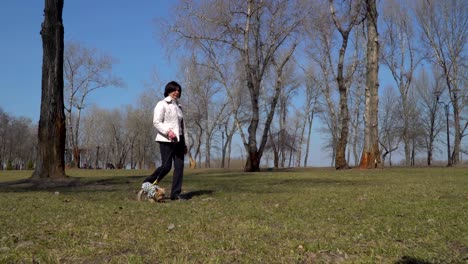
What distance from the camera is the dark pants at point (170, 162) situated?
6887 mm

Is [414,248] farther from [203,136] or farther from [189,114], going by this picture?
[203,136]

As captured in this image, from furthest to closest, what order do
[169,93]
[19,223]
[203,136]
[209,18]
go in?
[203,136] → [209,18] → [169,93] → [19,223]

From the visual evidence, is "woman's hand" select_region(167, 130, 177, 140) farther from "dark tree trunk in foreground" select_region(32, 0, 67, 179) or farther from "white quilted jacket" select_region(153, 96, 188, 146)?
"dark tree trunk in foreground" select_region(32, 0, 67, 179)

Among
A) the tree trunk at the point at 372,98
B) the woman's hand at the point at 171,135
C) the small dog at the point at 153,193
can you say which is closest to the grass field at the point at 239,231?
the small dog at the point at 153,193

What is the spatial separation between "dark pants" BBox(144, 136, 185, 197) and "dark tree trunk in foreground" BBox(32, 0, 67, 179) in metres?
5.08

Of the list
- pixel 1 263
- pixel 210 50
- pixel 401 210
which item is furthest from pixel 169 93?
pixel 210 50

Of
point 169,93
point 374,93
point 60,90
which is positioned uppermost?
point 374,93

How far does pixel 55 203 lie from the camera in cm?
652

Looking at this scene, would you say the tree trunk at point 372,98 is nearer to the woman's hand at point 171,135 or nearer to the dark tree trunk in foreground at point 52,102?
the dark tree trunk in foreground at point 52,102

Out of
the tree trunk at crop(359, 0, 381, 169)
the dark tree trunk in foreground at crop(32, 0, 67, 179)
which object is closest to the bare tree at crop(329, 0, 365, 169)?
the tree trunk at crop(359, 0, 381, 169)

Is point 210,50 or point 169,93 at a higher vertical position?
point 210,50

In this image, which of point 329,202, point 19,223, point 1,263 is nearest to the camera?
point 1,263

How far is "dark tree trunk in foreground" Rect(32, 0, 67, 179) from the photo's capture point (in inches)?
431

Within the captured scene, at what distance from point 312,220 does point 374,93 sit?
56.1 ft
